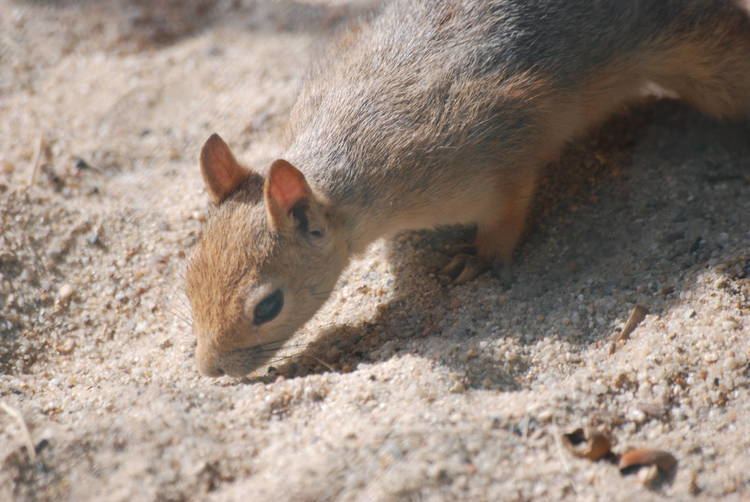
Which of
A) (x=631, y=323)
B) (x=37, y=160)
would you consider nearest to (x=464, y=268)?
(x=631, y=323)

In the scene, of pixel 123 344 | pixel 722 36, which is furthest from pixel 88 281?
pixel 722 36

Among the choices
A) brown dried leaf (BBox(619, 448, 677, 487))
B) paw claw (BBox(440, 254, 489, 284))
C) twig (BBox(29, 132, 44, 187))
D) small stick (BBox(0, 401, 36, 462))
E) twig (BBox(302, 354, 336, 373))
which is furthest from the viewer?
twig (BBox(29, 132, 44, 187))

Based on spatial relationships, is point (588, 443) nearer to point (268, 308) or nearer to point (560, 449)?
point (560, 449)

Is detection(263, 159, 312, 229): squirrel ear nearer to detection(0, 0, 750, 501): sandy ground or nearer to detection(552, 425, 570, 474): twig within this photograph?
detection(0, 0, 750, 501): sandy ground

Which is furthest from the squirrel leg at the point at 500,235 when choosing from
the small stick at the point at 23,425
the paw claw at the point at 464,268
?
the small stick at the point at 23,425

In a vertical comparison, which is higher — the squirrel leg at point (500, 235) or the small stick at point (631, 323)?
the squirrel leg at point (500, 235)

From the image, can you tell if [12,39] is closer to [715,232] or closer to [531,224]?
[531,224]

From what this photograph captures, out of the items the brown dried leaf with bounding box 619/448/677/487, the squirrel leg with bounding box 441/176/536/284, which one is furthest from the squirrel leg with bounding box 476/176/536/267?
the brown dried leaf with bounding box 619/448/677/487

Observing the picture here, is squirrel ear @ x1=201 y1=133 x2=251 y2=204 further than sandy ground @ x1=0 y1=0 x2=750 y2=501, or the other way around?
squirrel ear @ x1=201 y1=133 x2=251 y2=204

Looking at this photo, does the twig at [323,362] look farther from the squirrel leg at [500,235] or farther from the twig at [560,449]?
the twig at [560,449]
